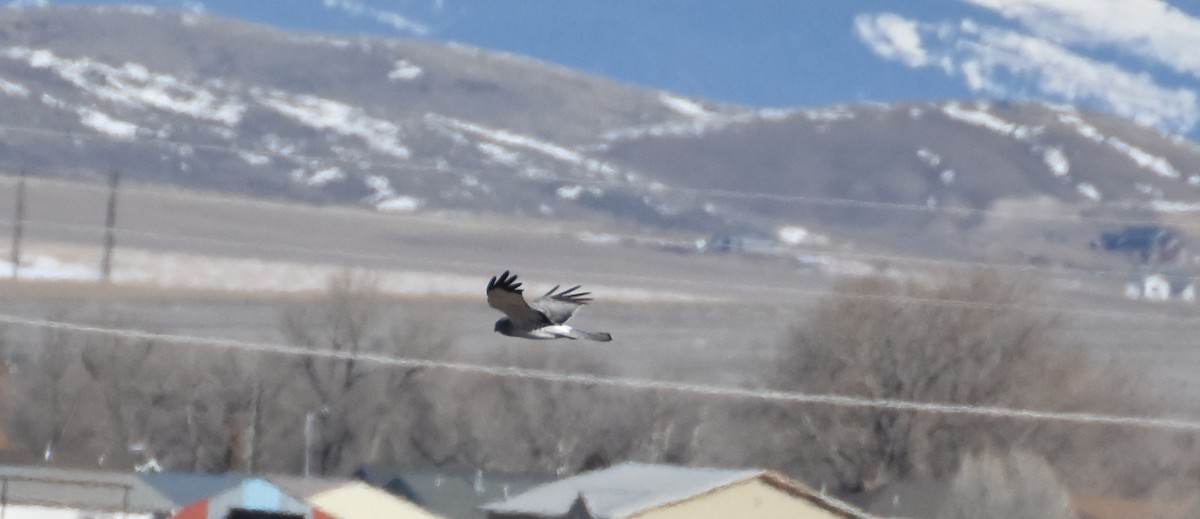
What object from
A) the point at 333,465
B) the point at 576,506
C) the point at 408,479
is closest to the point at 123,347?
the point at 333,465

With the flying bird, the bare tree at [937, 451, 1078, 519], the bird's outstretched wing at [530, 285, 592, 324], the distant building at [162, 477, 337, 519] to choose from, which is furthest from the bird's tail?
the bare tree at [937, 451, 1078, 519]

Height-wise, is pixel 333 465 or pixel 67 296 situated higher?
pixel 67 296

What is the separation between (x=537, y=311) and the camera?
73.7 feet

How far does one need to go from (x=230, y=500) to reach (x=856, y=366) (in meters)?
41.6

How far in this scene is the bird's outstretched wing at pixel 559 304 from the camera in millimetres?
22719

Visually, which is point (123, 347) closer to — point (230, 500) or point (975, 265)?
point (975, 265)

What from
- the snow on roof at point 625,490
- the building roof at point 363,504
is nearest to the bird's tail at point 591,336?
the snow on roof at point 625,490

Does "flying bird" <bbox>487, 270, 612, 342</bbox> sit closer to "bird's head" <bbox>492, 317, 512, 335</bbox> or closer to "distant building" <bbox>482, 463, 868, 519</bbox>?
"bird's head" <bbox>492, 317, 512, 335</bbox>

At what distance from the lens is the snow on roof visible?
4978cm

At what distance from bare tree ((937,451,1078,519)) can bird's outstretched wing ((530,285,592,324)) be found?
46.9 meters

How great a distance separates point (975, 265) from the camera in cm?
9100

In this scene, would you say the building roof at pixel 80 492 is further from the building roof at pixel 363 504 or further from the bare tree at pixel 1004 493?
the bare tree at pixel 1004 493

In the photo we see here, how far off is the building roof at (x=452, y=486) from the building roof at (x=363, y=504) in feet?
A: 38.9

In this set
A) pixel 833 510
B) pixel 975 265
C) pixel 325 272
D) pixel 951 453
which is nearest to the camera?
pixel 833 510
